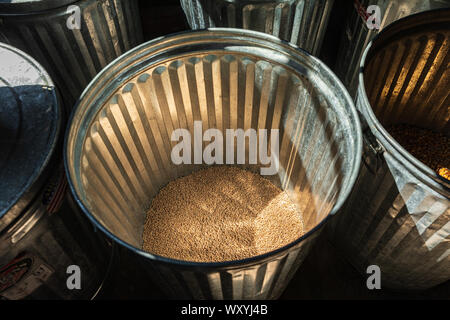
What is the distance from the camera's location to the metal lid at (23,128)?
1.00m

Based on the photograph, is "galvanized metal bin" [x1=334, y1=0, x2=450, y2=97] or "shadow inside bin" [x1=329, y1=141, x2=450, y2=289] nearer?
"shadow inside bin" [x1=329, y1=141, x2=450, y2=289]

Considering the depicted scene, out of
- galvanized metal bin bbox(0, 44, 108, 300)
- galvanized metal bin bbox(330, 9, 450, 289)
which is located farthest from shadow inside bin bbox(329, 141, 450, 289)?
galvanized metal bin bbox(0, 44, 108, 300)

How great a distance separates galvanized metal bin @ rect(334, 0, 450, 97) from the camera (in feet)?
4.78

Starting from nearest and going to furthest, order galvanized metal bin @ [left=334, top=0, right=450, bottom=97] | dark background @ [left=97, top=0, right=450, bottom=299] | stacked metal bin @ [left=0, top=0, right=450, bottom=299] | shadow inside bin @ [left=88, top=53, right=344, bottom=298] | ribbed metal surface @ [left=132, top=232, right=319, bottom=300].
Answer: ribbed metal surface @ [left=132, top=232, right=319, bottom=300]
stacked metal bin @ [left=0, top=0, right=450, bottom=299]
shadow inside bin @ [left=88, top=53, right=344, bottom=298]
galvanized metal bin @ [left=334, top=0, right=450, bottom=97]
dark background @ [left=97, top=0, right=450, bottom=299]

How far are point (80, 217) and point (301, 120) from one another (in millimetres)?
872

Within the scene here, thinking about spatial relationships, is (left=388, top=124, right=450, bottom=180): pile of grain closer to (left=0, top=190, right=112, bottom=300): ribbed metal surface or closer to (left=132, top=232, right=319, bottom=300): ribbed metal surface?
(left=132, top=232, right=319, bottom=300): ribbed metal surface

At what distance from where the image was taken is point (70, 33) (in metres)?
1.50

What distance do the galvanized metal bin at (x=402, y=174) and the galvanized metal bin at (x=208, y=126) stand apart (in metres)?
0.12

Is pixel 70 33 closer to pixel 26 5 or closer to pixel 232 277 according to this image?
pixel 26 5

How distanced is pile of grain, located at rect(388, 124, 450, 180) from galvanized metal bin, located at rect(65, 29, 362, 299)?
1.77 ft

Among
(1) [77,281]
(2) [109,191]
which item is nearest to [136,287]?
(1) [77,281]

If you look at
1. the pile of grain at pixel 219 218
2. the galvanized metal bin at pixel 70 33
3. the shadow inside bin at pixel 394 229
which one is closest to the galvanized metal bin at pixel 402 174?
the shadow inside bin at pixel 394 229

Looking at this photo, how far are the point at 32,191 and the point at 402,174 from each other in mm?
1008
